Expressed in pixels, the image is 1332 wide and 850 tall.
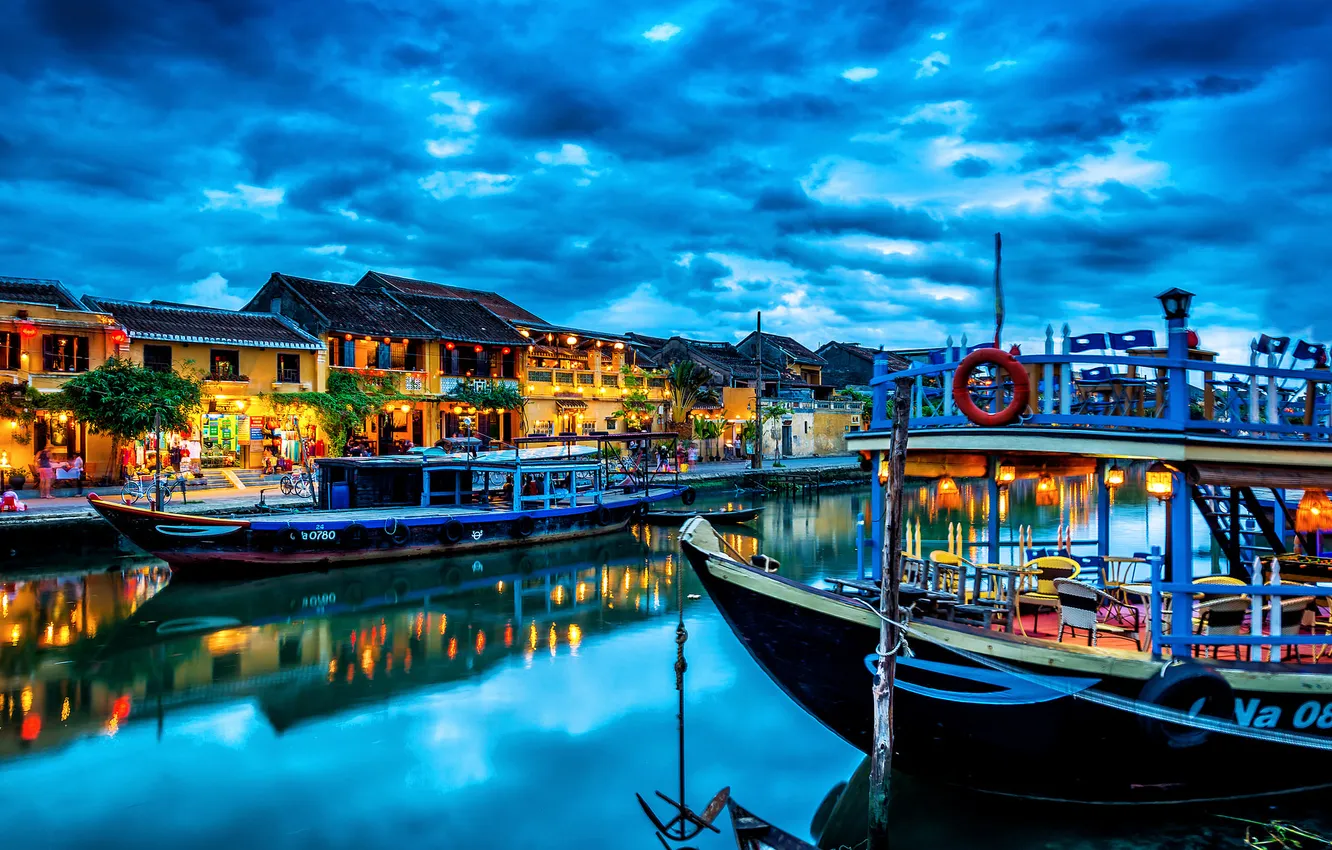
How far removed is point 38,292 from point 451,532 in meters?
15.7

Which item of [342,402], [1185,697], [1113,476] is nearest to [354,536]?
[342,402]

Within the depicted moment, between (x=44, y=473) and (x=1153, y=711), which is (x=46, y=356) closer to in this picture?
(x=44, y=473)

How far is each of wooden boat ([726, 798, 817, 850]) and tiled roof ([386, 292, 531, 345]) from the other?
28.3m

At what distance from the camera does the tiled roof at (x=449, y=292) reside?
1425 inches

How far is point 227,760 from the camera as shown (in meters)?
8.38

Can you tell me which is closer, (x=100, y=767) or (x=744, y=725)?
(x=100, y=767)

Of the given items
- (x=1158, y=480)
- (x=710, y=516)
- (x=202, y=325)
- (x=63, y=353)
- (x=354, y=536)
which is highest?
(x=202, y=325)

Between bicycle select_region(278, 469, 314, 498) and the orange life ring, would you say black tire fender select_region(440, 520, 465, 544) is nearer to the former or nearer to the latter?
bicycle select_region(278, 469, 314, 498)

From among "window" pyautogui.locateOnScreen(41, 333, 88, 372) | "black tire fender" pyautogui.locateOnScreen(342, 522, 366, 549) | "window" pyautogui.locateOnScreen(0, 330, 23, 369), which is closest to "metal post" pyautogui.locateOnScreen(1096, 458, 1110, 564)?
"black tire fender" pyautogui.locateOnScreen(342, 522, 366, 549)

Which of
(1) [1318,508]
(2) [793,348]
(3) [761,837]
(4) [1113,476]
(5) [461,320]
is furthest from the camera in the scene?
(2) [793,348]

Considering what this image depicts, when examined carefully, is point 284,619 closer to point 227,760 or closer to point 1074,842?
point 227,760

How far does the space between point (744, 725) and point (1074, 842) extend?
3.71 m

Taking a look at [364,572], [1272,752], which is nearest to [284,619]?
[364,572]

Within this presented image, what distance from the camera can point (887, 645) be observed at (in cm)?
554
